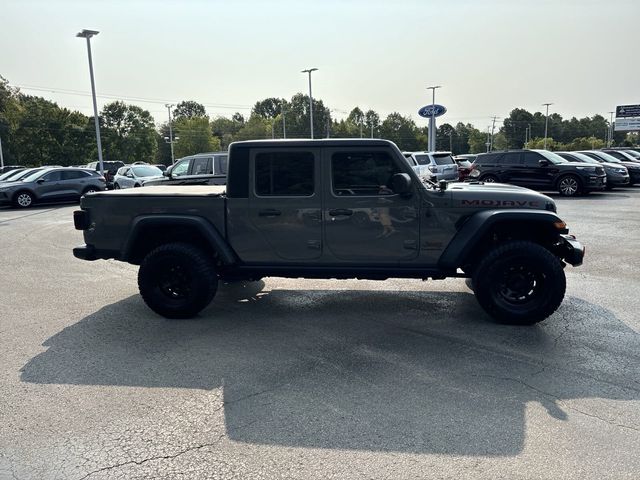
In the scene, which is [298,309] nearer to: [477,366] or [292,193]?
[292,193]

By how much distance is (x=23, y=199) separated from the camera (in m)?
19.0

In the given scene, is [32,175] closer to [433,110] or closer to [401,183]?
[401,183]

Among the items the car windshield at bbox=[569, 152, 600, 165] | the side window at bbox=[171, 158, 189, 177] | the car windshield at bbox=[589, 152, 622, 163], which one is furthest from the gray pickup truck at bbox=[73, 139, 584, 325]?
the car windshield at bbox=[589, 152, 622, 163]

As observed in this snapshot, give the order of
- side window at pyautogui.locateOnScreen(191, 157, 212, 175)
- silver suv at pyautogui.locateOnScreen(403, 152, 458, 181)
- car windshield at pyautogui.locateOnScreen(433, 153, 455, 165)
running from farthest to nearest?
car windshield at pyautogui.locateOnScreen(433, 153, 455, 165), silver suv at pyautogui.locateOnScreen(403, 152, 458, 181), side window at pyautogui.locateOnScreen(191, 157, 212, 175)

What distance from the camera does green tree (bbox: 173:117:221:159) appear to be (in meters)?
79.9

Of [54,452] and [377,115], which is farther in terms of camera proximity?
[377,115]

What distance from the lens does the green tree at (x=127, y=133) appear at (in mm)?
71438

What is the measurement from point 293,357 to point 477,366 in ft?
5.36

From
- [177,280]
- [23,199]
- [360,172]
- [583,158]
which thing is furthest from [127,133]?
[360,172]

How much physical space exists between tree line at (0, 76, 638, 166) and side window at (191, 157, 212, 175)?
5172cm

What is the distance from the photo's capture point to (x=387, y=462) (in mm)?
2945

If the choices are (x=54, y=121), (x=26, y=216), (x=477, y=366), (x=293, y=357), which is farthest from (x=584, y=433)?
(x=54, y=121)

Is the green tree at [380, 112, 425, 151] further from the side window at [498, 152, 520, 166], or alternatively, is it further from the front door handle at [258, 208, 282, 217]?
the front door handle at [258, 208, 282, 217]

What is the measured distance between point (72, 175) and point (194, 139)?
61996 mm
